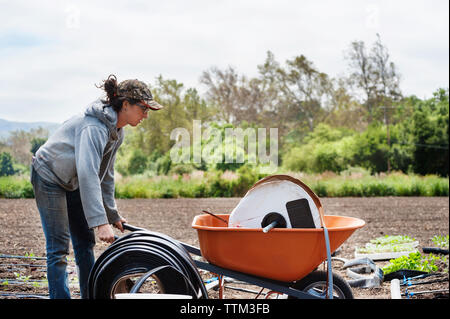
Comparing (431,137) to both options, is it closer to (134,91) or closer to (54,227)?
(134,91)

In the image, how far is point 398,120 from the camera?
10.7m

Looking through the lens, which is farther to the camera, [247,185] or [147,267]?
[247,185]

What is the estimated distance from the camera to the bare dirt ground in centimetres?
306

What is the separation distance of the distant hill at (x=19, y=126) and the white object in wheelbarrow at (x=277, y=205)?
1.90 m

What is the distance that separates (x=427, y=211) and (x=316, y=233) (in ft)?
18.2

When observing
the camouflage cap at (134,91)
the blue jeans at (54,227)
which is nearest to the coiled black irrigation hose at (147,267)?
the blue jeans at (54,227)

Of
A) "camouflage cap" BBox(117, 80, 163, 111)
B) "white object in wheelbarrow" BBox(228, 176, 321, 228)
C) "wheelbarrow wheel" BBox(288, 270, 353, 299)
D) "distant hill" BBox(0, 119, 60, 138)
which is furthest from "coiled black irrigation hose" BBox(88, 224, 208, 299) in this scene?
"distant hill" BBox(0, 119, 60, 138)

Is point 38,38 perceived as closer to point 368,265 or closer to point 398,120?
point 368,265

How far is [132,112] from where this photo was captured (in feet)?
6.94

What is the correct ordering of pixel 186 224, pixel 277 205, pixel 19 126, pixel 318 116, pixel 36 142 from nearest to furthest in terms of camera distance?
pixel 277 205 < pixel 19 126 < pixel 36 142 < pixel 186 224 < pixel 318 116

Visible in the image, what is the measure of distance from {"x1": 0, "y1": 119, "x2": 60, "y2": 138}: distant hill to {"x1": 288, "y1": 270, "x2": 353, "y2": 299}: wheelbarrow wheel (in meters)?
2.22

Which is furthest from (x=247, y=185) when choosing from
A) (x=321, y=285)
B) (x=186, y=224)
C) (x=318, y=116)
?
(x=321, y=285)

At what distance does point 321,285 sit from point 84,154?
46.8 inches
